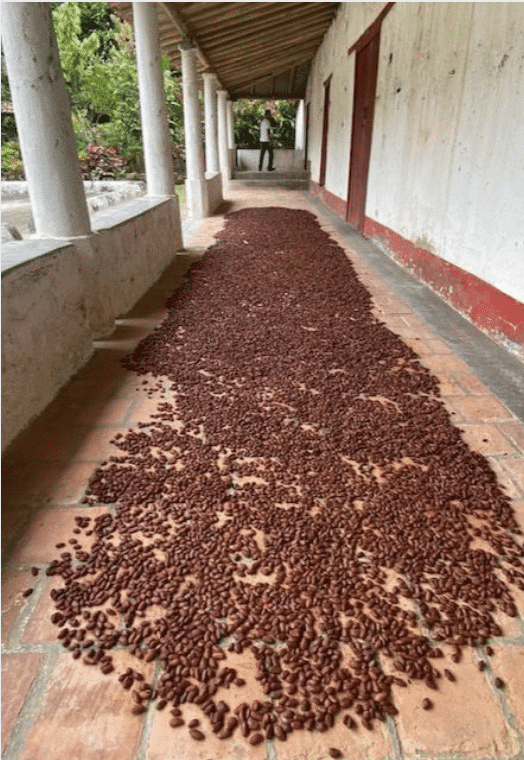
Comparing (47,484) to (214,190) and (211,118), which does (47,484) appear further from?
(211,118)

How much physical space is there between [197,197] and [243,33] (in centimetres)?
366

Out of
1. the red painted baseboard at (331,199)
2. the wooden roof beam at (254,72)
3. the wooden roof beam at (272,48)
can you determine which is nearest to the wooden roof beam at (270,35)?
the wooden roof beam at (272,48)

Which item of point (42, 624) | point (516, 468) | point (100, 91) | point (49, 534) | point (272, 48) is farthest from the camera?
point (100, 91)

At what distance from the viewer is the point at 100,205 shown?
977cm

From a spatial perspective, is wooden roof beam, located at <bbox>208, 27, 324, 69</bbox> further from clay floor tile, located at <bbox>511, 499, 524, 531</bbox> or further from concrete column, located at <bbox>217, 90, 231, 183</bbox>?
clay floor tile, located at <bbox>511, 499, 524, 531</bbox>

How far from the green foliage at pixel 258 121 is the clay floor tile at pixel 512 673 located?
2593cm

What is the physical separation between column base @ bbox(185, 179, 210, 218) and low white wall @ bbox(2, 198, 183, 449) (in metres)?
5.61

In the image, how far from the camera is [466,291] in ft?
14.6

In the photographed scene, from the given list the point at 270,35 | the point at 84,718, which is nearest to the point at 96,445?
the point at 84,718

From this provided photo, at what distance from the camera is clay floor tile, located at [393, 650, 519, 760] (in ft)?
4.40

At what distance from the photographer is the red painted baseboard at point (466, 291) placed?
372 cm

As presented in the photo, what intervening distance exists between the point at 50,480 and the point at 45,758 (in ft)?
4.30

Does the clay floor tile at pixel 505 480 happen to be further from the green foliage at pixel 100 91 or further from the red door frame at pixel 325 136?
the green foliage at pixel 100 91

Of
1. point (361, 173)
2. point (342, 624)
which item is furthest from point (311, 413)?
point (361, 173)
